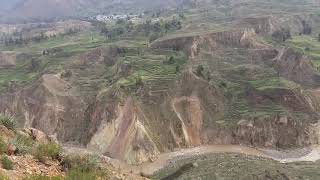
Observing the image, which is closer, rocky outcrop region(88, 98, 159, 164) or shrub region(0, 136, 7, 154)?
shrub region(0, 136, 7, 154)

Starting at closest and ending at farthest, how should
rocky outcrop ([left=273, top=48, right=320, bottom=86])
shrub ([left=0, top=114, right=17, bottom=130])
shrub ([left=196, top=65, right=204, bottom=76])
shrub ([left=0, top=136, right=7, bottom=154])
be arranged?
shrub ([left=0, top=136, right=7, bottom=154]), shrub ([left=0, top=114, right=17, bottom=130]), shrub ([left=196, top=65, right=204, bottom=76]), rocky outcrop ([left=273, top=48, right=320, bottom=86])

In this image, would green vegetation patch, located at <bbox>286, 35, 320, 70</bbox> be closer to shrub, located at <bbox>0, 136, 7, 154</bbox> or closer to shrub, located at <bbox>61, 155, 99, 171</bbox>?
shrub, located at <bbox>61, 155, 99, 171</bbox>

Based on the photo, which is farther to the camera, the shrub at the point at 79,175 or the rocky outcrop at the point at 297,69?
the rocky outcrop at the point at 297,69

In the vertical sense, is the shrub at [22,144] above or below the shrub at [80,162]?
above

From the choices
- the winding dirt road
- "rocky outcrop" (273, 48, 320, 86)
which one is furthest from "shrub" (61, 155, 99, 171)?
"rocky outcrop" (273, 48, 320, 86)

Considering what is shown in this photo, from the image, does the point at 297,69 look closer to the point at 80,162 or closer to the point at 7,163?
the point at 80,162

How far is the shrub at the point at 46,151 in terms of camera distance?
22531 millimetres

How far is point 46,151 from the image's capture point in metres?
22.9

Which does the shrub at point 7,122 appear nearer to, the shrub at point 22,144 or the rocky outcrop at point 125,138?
the shrub at point 22,144

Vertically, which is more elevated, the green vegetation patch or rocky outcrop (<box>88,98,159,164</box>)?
the green vegetation patch

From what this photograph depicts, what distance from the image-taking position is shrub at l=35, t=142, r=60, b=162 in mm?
→ 22531

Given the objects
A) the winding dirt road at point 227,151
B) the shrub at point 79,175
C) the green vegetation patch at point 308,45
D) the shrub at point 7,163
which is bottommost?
the winding dirt road at point 227,151

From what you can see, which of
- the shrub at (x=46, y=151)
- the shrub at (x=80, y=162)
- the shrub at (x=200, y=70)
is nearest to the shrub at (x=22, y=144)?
the shrub at (x=46, y=151)

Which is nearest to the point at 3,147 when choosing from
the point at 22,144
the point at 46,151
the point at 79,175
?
the point at 22,144
